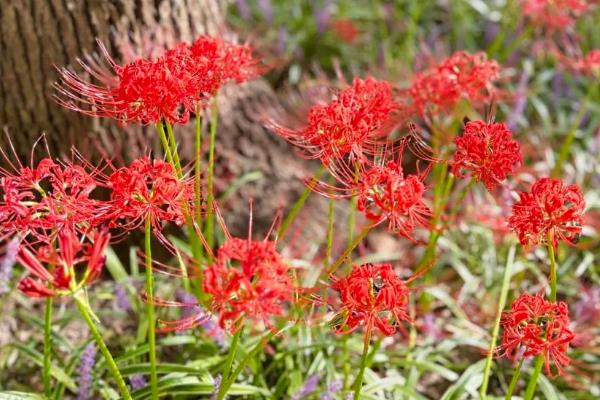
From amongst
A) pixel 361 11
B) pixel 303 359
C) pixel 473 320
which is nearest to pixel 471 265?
pixel 473 320

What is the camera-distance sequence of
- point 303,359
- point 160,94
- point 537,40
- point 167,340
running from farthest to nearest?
1. point 537,40
2. point 303,359
3. point 167,340
4. point 160,94

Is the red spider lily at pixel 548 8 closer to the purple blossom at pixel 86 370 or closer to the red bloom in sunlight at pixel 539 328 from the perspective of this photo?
the red bloom in sunlight at pixel 539 328

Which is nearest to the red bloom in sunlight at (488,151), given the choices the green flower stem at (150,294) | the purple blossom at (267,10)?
the green flower stem at (150,294)

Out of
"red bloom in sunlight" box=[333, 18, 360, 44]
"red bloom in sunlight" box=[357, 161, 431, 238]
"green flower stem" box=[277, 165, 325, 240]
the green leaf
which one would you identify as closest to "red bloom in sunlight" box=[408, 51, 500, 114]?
"green flower stem" box=[277, 165, 325, 240]

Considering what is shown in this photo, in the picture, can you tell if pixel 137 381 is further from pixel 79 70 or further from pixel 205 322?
pixel 79 70

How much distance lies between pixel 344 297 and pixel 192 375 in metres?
0.78

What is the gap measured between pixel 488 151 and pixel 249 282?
1.93 ft

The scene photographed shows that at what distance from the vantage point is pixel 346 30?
4473 mm

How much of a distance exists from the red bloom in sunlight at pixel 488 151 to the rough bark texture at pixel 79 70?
1.33 meters

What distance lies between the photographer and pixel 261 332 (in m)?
2.29

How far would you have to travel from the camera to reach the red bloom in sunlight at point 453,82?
78.5 inches

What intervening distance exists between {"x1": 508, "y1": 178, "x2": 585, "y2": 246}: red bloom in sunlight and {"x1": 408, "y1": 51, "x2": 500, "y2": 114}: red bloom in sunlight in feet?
1.92

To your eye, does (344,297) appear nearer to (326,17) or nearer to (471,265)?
(471,265)

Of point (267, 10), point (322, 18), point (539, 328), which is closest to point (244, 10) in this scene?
point (267, 10)
